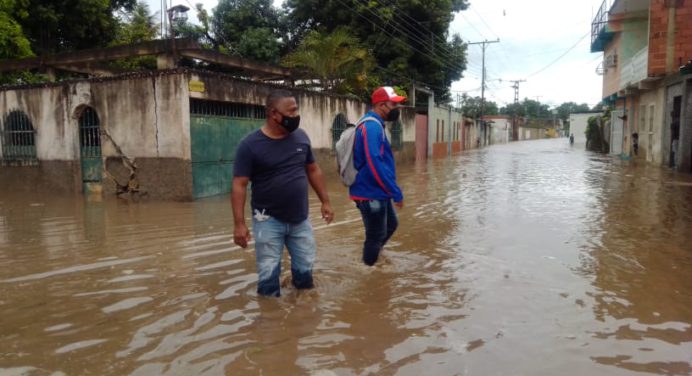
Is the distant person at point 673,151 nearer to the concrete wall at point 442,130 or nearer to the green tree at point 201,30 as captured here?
the concrete wall at point 442,130

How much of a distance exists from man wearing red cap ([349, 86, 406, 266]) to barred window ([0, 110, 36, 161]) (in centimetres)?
990

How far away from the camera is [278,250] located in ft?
12.5

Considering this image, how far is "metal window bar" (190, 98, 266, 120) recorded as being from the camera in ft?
33.7

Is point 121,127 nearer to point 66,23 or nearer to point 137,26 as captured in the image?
point 66,23

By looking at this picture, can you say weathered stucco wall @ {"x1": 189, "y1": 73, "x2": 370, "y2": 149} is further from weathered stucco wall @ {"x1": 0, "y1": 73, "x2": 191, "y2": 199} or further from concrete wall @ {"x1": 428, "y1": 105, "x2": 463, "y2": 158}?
Answer: concrete wall @ {"x1": 428, "y1": 105, "x2": 463, "y2": 158}

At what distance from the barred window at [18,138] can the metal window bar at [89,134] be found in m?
1.50

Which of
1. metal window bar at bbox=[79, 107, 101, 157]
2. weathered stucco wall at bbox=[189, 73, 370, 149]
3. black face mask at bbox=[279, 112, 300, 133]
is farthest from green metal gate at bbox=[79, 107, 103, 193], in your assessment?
black face mask at bbox=[279, 112, 300, 133]

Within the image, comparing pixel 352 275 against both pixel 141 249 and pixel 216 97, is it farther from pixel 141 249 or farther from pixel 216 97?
pixel 216 97

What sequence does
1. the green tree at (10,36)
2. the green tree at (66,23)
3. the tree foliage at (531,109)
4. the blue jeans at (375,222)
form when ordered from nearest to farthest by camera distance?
the blue jeans at (375,222) < the green tree at (10,36) < the green tree at (66,23) < the tree foliage at (531,109)

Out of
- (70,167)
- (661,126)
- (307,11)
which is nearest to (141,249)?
(70,167)

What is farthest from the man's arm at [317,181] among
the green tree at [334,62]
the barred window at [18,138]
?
the green tree at [334,62]

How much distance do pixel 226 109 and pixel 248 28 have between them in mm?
16727

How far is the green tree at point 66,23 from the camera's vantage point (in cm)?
1744

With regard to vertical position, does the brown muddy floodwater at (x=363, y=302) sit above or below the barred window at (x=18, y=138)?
below
